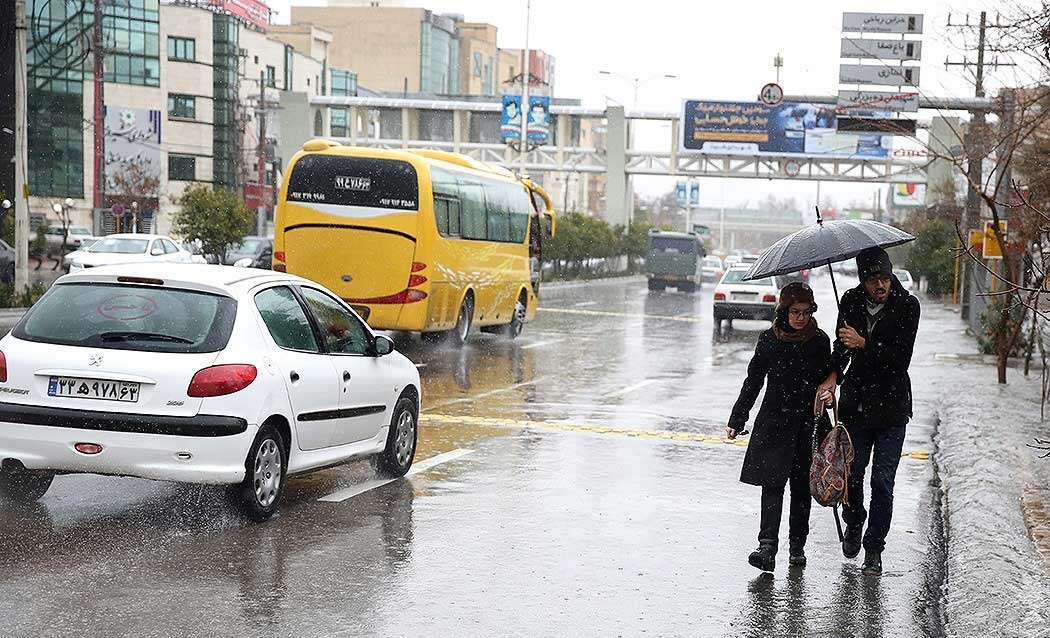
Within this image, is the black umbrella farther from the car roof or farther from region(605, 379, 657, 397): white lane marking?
region(605, 379, 657, 397): white lane marking

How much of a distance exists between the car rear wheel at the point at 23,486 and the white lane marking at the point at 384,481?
5.48ft

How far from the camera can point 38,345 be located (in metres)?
7.92

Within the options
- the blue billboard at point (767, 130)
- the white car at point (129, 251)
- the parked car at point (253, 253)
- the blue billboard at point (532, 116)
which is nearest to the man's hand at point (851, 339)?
the white car at point (129, 251)

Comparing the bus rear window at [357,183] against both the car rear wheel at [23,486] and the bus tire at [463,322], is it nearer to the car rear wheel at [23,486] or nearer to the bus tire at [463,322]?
the bus tire at [463,322]

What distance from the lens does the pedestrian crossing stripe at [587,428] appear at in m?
13.0

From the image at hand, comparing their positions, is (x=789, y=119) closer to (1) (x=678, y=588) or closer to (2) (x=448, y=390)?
(2) (x=448, y=390)

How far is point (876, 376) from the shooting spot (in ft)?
24.1

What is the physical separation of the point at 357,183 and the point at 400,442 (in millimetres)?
11898

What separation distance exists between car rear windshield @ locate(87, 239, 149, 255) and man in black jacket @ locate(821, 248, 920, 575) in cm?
2997

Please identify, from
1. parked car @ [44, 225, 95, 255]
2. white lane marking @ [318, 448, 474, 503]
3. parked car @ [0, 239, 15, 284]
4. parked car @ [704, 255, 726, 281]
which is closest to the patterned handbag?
white lane marking @ [318, 448, 474, 503]

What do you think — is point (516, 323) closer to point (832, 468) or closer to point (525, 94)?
point (832, 468)

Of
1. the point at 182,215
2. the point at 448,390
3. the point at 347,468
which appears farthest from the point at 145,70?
the point at 347,468

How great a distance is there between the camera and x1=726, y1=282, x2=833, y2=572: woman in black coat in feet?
24.0

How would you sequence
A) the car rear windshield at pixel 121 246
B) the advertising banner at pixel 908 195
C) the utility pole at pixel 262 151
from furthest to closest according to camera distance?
the advertising banner at pixel 908 195 → the utility pole at pixel 262 151 → the car rear windshield at pixel 121 246
